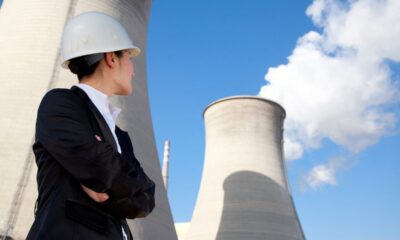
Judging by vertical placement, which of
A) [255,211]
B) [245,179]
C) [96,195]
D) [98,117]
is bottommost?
[96,195]

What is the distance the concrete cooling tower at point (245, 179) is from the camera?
8.38 metres

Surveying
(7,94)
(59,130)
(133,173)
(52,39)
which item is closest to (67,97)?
(59,130)

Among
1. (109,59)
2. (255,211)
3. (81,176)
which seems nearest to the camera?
(81,176)

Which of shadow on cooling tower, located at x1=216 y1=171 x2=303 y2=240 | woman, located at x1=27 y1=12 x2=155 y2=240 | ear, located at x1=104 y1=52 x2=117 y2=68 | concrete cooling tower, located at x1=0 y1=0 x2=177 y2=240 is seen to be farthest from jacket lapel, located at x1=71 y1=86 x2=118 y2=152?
shadow on cooling tower, located at x1=216 y1=171 x2=303 y2=240

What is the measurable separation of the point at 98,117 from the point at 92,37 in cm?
22

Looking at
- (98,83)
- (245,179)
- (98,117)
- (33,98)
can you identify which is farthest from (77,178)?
(245,179)

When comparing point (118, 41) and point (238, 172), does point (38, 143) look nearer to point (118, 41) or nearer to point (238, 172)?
point (118, 41)

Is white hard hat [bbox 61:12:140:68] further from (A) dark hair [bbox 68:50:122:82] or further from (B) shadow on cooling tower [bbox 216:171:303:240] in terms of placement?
(B) shadow on cooling tower [bbox 216:171:303:240]

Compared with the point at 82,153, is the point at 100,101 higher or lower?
higher

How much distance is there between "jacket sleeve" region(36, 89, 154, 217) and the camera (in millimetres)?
743

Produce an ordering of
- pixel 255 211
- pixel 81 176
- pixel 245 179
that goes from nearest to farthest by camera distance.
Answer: pixel 81 176, pixel 255 211, pixel 245 179

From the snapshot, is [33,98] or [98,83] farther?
[33,98]

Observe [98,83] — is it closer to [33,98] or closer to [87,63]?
[87,63]

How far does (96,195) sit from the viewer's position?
29.4 inches
